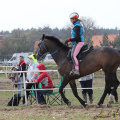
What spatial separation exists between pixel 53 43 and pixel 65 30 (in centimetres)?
4421

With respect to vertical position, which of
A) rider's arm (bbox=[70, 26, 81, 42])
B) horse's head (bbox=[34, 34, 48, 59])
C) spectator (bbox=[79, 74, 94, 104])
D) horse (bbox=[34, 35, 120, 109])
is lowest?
spectator (bbox=[79, 74, 94, 104])

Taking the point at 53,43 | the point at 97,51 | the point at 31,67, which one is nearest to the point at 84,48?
the point at 97,51

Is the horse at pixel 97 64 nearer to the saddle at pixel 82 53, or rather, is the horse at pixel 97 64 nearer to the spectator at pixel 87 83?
the saddle at pixel 82 53

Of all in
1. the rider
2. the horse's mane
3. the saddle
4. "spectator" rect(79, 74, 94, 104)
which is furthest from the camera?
"spectator" rect(79, 74, 94, 104)

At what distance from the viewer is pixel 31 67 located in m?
10.0

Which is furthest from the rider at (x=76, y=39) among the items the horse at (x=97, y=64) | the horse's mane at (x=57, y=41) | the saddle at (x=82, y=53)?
the horse's mane at (x=57, y=41)

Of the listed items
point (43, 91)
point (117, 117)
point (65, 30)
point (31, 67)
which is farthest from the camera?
point (65, 30)

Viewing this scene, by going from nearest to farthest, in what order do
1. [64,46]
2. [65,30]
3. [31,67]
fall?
[64,46]
[31,67]
[65,30]

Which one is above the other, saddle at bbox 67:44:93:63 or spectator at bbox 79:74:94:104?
saddle at bbox 67:44:93:63

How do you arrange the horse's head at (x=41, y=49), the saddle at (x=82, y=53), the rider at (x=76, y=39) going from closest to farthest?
the rider at (x=76, y=39)
the saddle at (x=82, y=53)
the horse's head at (x=41, y=49)

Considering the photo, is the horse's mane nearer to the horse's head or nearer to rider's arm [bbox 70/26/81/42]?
the horse's head

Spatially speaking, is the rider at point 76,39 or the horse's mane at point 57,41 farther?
the horse's mane at point 57,41

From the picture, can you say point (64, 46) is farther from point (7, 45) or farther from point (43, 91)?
point (7, 45)

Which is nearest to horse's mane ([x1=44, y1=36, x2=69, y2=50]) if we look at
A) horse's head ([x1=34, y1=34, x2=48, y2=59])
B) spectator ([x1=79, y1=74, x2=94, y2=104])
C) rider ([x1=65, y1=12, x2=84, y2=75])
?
horse's head ([x1=34, y1=34, x2=48, y2=59])
